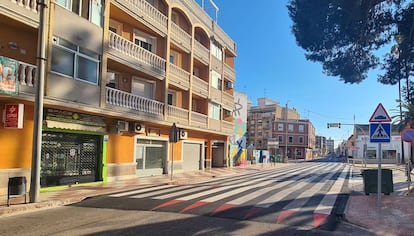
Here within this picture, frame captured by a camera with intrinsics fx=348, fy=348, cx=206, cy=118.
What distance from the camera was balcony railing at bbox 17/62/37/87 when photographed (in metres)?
12.4

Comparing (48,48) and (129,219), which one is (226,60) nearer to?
(48,48)

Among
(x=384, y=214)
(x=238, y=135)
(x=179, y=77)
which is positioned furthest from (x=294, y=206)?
(x=238, y=135)

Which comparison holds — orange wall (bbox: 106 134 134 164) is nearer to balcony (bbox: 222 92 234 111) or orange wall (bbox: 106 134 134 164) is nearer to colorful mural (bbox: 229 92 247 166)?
balcony (bbox: 222 92 234 111)

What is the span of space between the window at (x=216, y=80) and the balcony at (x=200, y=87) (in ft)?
7.04

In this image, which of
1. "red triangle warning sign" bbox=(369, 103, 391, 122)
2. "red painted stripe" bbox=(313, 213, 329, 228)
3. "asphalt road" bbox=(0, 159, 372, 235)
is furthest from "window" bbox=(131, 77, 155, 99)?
"red triangle warning sign" bbox=(369, 103, 391, 122)

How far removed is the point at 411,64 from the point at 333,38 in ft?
12.3

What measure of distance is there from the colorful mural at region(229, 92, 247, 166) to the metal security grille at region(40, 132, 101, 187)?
2156 centimetres

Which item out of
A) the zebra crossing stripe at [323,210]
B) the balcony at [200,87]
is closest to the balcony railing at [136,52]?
the balcony at [200,87]

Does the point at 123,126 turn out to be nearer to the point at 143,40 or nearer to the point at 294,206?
the point at 143,40

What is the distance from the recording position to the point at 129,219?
8562 mm

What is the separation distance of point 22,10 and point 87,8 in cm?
374

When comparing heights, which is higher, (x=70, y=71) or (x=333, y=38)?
(x=333, y=38)

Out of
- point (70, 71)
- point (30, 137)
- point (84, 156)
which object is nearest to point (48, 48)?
point (70, 71)

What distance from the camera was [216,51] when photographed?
3228 cm
